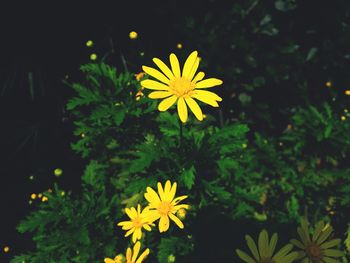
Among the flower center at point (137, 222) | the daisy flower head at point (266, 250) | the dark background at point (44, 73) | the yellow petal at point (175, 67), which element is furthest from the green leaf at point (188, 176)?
the dark background at point (44, 73)

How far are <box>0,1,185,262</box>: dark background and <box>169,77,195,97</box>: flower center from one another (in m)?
1.49

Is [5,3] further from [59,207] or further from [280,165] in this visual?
[280,165]

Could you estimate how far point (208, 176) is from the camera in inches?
99.9

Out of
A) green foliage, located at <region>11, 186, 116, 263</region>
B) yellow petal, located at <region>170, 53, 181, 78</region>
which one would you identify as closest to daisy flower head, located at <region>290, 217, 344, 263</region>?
yellow petal, located at <region>170, 53, 181, 78</region>

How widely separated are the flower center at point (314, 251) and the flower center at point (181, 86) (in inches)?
41.1

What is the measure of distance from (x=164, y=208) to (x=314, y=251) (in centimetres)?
83

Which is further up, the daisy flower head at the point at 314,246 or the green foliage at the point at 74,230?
the green foliage at the point at 74,230

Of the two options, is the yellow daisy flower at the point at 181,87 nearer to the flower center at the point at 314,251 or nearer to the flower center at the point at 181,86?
the flower center at the point at 181,86

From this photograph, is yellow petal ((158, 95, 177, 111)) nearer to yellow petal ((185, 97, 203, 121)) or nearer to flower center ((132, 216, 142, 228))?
yellow petal ((185, 97, 203, 121))

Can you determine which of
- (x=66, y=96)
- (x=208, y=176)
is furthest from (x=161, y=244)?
(x=66, y=96)

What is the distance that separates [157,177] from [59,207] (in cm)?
74

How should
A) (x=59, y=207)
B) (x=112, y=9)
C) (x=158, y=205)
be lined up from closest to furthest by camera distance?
(x=158, y=205), (x=59, y=207), (x=112, y=9)

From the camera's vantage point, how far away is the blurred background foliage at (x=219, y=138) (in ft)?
7.48

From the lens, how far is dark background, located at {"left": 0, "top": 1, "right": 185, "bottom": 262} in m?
2.89
